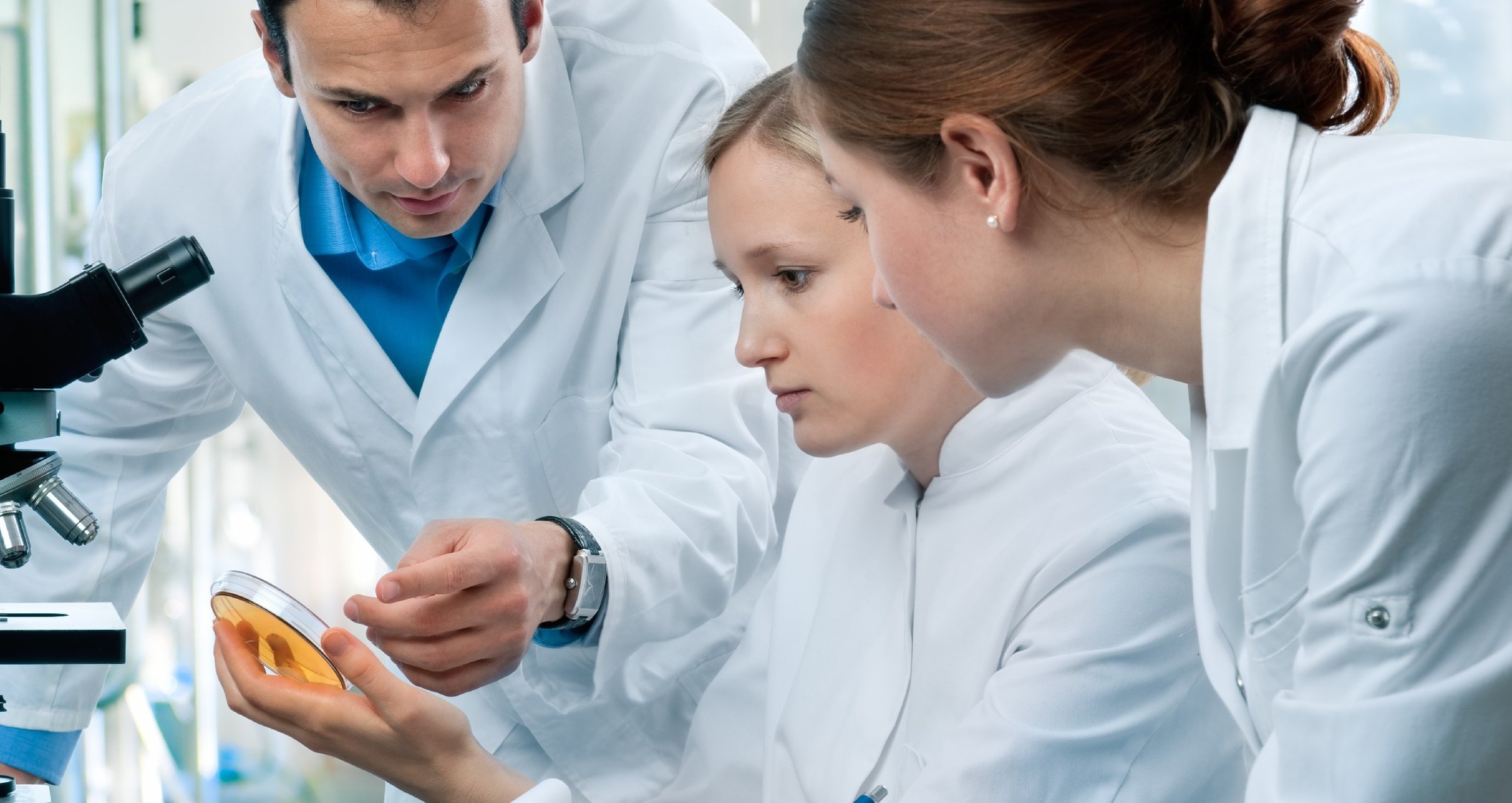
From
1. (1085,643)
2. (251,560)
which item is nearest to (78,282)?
(1085,643)

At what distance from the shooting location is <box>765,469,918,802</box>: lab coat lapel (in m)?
1.30

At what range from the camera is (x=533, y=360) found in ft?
5.21

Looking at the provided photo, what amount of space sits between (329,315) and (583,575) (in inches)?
21.0

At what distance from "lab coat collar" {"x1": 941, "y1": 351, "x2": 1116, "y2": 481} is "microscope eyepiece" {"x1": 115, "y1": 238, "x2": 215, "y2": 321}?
2.27 feet

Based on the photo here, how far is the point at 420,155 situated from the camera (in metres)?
1.37

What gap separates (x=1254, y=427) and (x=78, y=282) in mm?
853

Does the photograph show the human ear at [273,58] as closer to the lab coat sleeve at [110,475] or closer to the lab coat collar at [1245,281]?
the lab coat sleeve at [110,475]

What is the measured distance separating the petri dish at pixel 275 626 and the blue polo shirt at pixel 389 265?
500mm

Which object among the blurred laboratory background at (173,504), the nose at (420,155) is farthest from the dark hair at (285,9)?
the blurred laboratory background at (173,504)

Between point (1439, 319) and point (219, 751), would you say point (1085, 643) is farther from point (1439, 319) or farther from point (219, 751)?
point (219, 751)

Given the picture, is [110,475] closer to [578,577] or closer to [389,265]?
[389,265]

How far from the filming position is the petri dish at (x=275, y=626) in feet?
3.53

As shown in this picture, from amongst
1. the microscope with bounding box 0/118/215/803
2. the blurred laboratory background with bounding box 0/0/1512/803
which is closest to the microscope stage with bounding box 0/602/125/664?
the microscope with bounding box 0/118/215/803

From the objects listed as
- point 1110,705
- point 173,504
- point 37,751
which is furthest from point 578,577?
point 173,504
